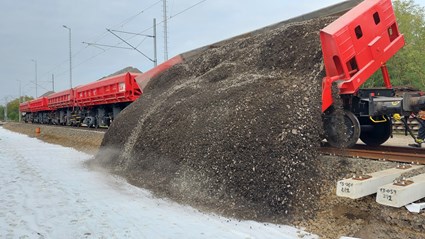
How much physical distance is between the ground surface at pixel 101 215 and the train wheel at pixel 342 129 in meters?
2.06

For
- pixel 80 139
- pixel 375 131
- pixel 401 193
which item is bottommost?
pixel 80 139

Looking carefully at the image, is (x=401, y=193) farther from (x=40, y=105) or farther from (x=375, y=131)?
(x=40, y=105)

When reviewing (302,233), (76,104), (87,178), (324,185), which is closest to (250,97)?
(324,185)

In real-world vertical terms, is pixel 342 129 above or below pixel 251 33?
below

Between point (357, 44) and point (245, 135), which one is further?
point (357, 44)

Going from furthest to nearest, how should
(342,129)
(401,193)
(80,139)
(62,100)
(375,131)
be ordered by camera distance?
(62,100), (80,139), (375,131), (342,129), (401,193)

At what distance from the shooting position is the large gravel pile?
530 cm

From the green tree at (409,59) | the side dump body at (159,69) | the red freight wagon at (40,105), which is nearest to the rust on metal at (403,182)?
the side dump body at (159,69)

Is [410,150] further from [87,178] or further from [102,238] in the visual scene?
[87,178]

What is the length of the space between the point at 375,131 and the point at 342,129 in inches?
70.1

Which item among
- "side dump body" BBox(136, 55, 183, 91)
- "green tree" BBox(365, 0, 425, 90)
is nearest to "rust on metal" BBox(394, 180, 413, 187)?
"side dump body" BBox(136, 55, 183, 91)

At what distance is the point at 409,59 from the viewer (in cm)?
2694

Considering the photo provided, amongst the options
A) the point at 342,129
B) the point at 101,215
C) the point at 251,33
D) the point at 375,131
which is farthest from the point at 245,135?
the point at 251,33

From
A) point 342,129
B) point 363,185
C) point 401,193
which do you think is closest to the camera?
point 401,193
